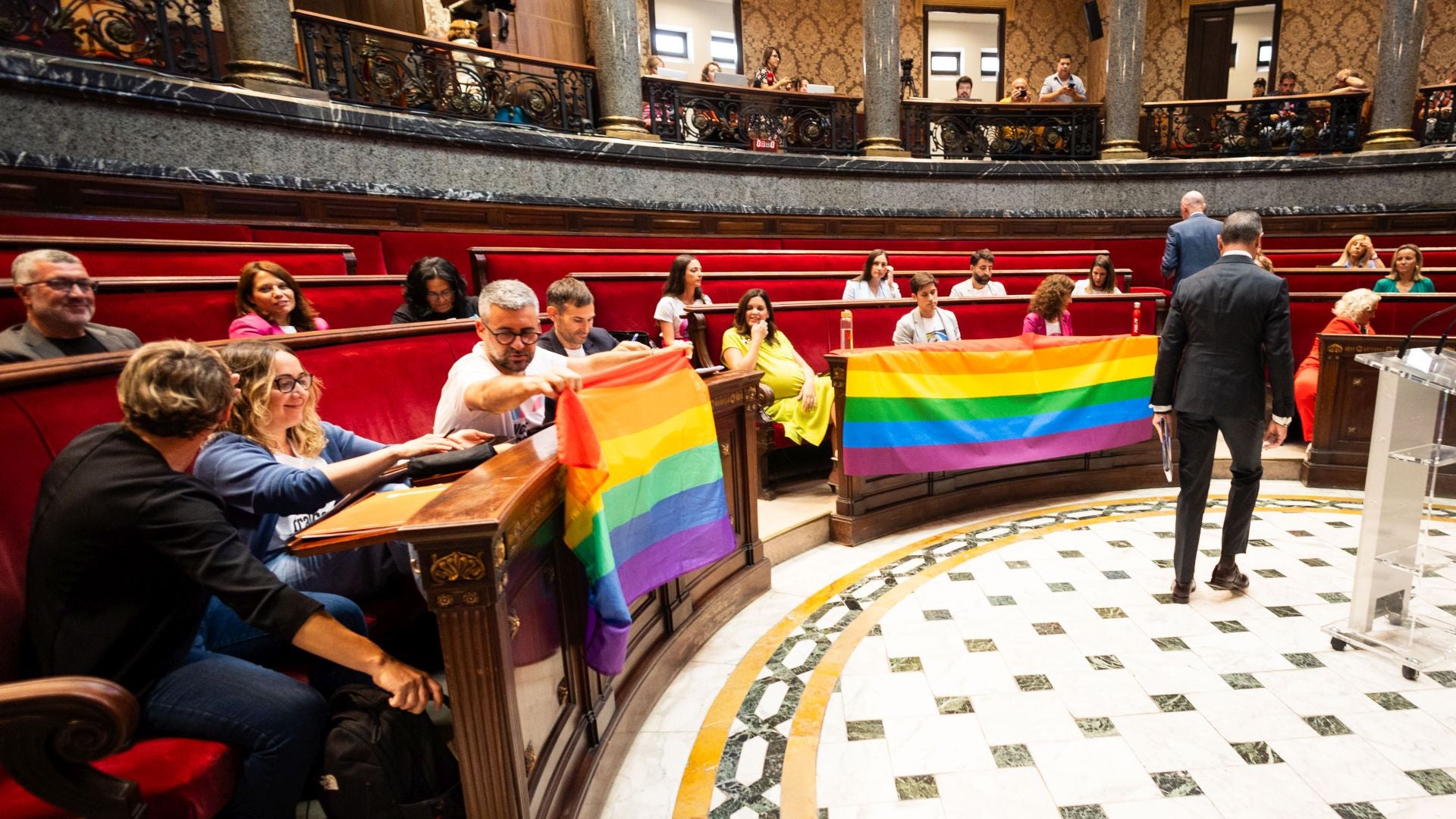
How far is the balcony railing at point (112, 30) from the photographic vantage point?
10.9 feet

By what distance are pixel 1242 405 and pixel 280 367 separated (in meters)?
3.01

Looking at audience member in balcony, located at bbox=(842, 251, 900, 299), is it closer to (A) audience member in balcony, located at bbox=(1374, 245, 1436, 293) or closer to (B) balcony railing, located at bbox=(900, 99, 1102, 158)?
(A) audience member in balcony, located at bbox=(1374, 245, 1436, 293)

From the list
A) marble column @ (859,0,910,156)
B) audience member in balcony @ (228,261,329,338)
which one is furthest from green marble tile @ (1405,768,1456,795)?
marble column @ (859,0,910,156)

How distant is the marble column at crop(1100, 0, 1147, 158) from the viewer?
24.1 feet

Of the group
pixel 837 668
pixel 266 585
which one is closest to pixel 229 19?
pixel 266 585

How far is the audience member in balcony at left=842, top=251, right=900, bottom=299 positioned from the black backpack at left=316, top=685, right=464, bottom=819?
390cm

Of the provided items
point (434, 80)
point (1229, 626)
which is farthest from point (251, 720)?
point (434, 80)

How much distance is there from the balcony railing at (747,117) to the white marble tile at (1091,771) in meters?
5.80

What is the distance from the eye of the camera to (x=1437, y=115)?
288 inches

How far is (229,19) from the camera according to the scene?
4082 millimetres

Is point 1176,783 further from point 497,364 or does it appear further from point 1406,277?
point 1406,277

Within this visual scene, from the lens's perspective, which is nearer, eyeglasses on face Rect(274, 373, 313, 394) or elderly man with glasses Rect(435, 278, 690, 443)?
eyeglasses on face Rect(274, 373, 313, 394)

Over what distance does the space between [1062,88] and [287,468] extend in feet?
29.8

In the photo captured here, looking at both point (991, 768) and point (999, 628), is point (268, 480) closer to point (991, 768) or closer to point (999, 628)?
point (991, 768)
